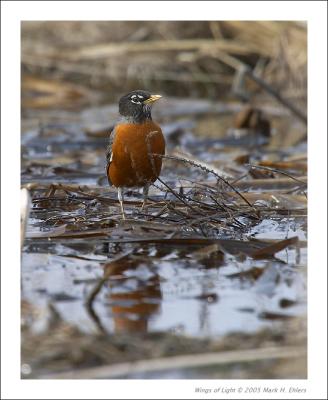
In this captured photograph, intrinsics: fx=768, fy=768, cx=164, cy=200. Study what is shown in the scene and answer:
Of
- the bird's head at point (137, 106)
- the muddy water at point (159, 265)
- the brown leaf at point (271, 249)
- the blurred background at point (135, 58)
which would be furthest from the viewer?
the blurred background at point (135, 58)

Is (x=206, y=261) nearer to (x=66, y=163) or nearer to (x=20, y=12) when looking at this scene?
(x=20, y=12)

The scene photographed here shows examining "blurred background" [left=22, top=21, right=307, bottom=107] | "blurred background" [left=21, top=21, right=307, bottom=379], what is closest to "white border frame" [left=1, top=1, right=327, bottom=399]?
"blurred background" [left=21, top=21, right=307, bottom=379]

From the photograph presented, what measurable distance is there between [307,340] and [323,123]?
2.27 meters

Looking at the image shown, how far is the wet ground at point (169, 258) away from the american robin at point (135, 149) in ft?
0.75

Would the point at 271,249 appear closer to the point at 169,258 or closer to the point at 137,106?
the point at 169,258

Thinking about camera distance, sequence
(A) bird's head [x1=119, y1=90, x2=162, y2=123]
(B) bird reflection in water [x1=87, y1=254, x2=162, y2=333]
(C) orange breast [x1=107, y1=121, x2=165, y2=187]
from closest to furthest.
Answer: (B) bird reflection in water [x1=87, y1=254, x2=162, y2=333] < (C) orange breast [x1=107, y1=121, x2=165, y2=187] < (A) bird's head [x1=119, y1=90, x2=162, y2=123]

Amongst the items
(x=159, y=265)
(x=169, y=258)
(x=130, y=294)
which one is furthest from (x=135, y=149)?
(x=130, y=294)

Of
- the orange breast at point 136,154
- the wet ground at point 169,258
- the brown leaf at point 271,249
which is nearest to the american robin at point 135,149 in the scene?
the orange breast at point 136,154

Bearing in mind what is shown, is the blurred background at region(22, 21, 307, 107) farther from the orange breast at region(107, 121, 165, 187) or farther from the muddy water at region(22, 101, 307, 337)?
the orange breast at region(107, 121, 165, 187)

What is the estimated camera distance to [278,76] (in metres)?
14.1

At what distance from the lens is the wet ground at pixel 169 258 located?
499 cm

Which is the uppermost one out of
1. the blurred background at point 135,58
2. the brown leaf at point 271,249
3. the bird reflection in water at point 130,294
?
the blurred background at point 135,58

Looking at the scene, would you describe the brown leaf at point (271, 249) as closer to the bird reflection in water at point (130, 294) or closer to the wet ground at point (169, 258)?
the wet ground at point (169, 258)

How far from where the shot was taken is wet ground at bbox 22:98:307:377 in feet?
16.4
